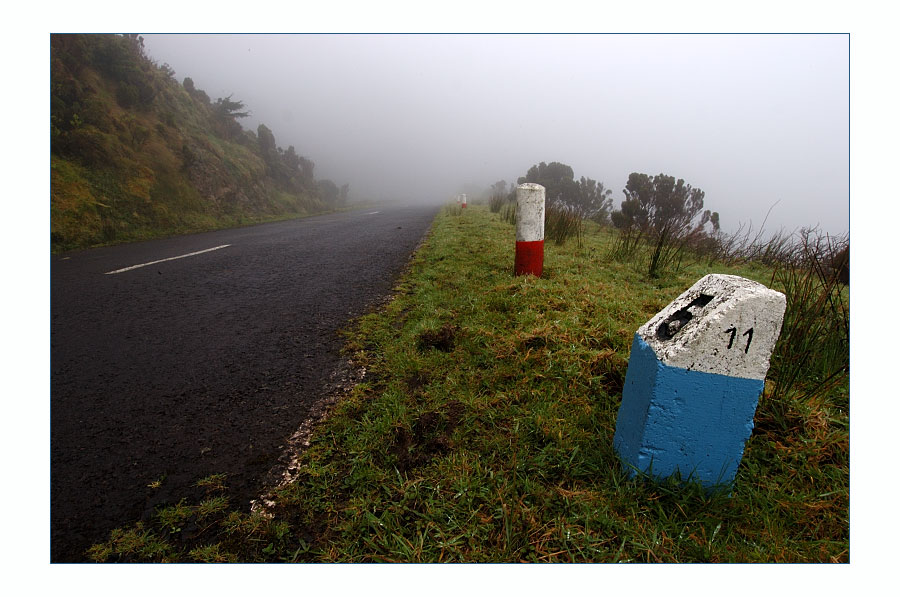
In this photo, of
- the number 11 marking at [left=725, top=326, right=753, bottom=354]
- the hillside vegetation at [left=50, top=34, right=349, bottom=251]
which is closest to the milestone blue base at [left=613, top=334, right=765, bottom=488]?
the number 11 marking at [left=725, top=326, right=753, bottom=354]

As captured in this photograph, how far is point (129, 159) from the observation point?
Answer: 12.0 m

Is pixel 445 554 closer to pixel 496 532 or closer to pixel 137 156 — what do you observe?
pixel 496 532

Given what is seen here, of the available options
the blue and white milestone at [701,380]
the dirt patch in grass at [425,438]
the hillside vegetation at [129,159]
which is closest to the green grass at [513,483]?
the dirt patch in grass at [425,438]

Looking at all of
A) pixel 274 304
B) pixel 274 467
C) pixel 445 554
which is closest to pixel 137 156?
pixel 274 304

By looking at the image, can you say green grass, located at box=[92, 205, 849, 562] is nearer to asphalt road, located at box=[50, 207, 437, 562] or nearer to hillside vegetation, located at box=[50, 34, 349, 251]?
asphalt road, located at box=[50, 207, 437, 562]

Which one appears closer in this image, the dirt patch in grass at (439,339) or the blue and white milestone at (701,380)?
the blue and white milestone at (701,380)

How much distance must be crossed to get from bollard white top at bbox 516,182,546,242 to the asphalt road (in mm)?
1670

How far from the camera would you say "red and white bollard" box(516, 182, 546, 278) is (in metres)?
4.20

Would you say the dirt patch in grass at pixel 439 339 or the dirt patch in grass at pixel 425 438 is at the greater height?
the dirt patch in grass at pixel 439 339

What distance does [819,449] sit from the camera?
1.90 meters

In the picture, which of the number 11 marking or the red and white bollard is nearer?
the number 11 marking

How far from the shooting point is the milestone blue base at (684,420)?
1.50 metres

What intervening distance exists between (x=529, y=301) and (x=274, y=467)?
2.43 m

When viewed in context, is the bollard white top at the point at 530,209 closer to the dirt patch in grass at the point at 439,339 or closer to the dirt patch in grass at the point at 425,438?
the dirt patch in grass at the point at 439,339
